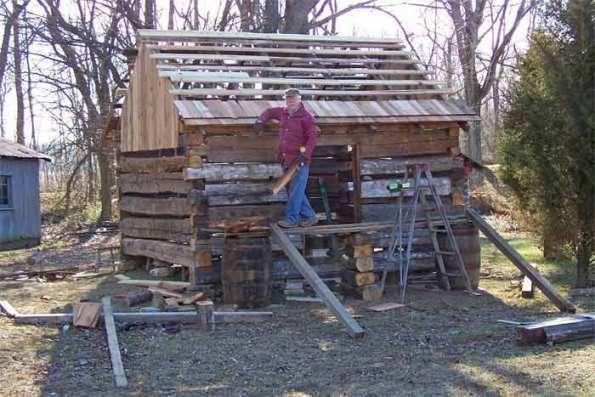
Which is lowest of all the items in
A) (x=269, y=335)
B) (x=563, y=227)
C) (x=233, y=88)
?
(x=269, y=335)

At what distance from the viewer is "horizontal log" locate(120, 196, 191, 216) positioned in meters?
11.8

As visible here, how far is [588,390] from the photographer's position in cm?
603

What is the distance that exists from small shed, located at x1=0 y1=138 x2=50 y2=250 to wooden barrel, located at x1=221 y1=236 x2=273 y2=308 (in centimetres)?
1387

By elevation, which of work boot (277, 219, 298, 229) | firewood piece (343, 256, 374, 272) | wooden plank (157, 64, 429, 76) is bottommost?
firewood piece (343, 256, 374, 272)

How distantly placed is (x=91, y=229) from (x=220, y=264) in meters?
13.8

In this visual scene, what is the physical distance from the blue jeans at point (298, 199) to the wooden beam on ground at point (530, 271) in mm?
2559

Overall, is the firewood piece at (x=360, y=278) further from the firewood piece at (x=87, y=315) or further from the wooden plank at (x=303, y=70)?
the firewood piece at (x=87, y=315)

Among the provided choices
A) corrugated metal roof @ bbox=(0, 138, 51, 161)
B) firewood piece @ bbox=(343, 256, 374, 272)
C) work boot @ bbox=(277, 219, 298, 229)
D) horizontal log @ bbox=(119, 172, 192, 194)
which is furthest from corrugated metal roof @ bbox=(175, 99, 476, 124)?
corrugated metal roof @ bbox=(0, 138, 51, 161)

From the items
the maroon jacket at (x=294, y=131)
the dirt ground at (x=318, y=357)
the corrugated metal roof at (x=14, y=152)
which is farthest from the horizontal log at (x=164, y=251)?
the corrugated metal roof at (x=14, y=152)

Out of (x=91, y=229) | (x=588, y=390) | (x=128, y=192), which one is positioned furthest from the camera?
(x=91, y=229)

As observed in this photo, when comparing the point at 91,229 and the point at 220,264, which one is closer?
the point at 220,264

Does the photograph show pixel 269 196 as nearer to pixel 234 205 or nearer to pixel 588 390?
pixel 234 205

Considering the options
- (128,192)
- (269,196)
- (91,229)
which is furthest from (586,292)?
(91,229)

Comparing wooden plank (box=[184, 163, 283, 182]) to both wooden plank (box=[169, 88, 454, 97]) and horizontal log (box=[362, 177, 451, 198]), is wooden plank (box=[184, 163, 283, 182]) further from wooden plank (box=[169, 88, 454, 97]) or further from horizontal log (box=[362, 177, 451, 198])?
horizontal log (box=[362, 177, 451, 198])
